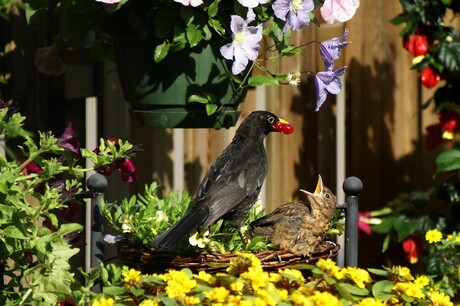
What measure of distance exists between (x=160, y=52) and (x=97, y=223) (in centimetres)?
54

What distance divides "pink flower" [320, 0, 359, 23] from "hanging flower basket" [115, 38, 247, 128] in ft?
1.11

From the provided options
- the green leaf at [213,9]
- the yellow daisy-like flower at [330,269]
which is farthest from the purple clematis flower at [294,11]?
the yellow daisy-like flower at [330,269]

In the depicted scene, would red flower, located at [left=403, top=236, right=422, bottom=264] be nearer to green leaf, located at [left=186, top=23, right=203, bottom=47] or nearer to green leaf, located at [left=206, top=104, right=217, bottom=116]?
green leaf, located at [left=206, top=104, right=217, bottom=116]

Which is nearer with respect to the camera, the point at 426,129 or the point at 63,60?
the point at 63,60

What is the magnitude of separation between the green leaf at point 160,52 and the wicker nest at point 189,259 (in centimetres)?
56

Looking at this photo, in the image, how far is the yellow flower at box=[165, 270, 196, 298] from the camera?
7.81ft

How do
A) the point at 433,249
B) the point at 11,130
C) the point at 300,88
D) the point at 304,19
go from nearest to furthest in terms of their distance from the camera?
1. the point at 11,130
2. the point at 304,19
3. the point at 433,249
4. the point at 300,88

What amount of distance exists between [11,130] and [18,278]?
1.38ft

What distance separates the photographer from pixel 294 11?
3037 mm

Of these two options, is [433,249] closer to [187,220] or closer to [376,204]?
[376,204]

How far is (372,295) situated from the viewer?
264 centimetres

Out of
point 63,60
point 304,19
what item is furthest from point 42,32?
point 304,19

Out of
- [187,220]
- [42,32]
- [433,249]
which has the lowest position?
[433,249]

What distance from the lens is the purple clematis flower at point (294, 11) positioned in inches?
119
